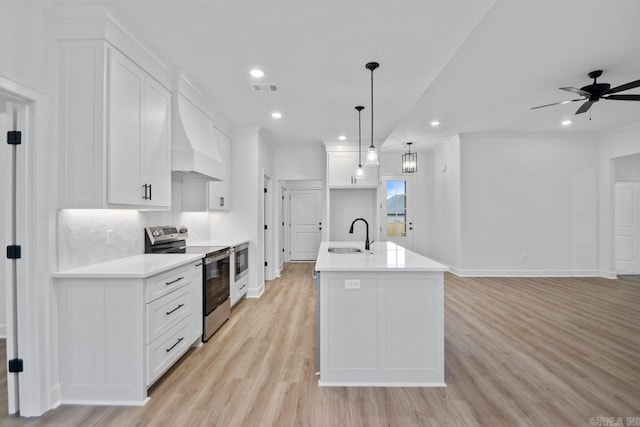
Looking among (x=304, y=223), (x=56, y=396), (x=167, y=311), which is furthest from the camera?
(x=304, y=223)

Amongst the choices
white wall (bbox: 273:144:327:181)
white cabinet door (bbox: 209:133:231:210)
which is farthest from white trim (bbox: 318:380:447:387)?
white wall (bbox: 273:144:327:181)

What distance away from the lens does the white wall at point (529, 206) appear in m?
6.15

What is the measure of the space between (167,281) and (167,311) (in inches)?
9.1

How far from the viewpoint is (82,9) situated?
2139 mm

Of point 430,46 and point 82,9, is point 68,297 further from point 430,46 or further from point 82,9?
point 430,46

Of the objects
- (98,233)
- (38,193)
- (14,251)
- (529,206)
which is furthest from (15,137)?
(529,206)

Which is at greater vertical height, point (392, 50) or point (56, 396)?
point (392, 50)

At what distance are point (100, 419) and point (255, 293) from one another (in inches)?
118

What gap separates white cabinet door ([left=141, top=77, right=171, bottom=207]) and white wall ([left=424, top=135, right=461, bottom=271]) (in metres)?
5.24

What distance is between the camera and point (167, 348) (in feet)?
8.12

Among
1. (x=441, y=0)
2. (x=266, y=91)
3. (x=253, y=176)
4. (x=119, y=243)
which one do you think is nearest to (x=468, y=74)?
(x=441, y=0)

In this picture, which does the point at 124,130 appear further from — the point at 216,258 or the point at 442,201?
the point at 442,201

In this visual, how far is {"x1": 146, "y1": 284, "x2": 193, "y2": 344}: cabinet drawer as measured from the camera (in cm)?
223

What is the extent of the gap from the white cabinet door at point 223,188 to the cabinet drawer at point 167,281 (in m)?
1.53
